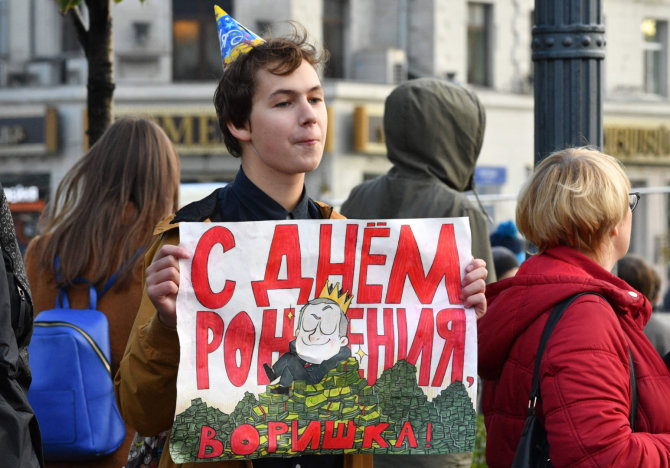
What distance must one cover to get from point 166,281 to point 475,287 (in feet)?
2.21

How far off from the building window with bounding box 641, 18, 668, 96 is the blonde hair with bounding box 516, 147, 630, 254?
80.1 feet

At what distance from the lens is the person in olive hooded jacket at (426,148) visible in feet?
12.7

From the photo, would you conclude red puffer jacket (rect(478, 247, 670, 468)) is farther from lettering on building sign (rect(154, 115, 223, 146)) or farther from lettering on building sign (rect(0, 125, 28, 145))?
lettering on building sign (rect(0, 125, 28, 145))

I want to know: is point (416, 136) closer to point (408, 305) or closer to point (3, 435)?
point (408, 305)

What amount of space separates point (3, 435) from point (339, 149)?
753 inches

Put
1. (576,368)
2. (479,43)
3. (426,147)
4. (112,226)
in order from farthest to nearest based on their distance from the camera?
1. (479,43)
2. (426,147)
3. (112,226)
4. (576,368)

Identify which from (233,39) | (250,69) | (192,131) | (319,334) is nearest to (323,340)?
(319,334)

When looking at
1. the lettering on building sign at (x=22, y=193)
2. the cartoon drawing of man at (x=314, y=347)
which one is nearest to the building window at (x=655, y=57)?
the lettering on building sign at (x=22, y=193)

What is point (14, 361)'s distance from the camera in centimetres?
207

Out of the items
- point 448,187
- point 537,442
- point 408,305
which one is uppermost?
point 448,187

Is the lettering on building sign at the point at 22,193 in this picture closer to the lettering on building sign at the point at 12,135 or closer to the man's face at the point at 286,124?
the lettering on building sign at the point at 12,135

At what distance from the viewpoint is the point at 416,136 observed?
390 cm

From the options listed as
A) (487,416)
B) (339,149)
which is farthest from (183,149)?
(487,416)

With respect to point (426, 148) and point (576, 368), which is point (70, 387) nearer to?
point (426, 148)
